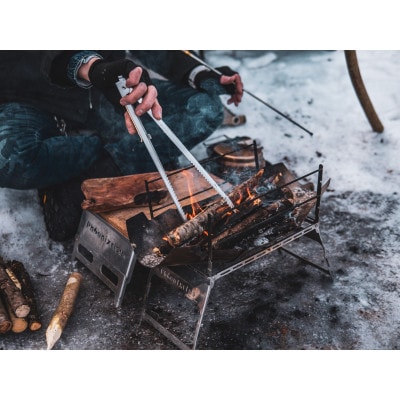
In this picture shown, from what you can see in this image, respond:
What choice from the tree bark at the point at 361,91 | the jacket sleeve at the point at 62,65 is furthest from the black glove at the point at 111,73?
the tree bark at the point at 361,91

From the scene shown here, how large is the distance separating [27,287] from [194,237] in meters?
1.26

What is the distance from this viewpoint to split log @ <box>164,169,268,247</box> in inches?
99.7

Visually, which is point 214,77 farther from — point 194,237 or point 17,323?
point 17,323

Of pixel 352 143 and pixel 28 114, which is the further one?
pixel 352 143

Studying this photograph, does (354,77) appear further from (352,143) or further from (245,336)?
(245,336)

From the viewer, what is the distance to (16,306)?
112 inches

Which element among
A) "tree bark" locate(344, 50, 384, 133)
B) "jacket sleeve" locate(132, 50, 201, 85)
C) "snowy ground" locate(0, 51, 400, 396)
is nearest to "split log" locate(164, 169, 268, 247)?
"snowy ground" locate(0, 51, 400, 396)

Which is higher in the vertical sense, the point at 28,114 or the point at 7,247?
the point at 28,114

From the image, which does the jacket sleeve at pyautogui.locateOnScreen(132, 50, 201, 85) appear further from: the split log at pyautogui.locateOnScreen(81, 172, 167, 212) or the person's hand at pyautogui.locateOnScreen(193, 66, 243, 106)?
the split log at pyautogui.locateOnScreen(81, 172, 167, 212)

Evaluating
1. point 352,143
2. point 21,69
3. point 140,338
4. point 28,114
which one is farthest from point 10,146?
point 352,143

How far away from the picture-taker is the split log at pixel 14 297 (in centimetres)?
285

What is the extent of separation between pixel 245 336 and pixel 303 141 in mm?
2551

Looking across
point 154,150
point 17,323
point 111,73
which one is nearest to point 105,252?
point 17,323

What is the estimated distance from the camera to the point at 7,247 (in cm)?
357
